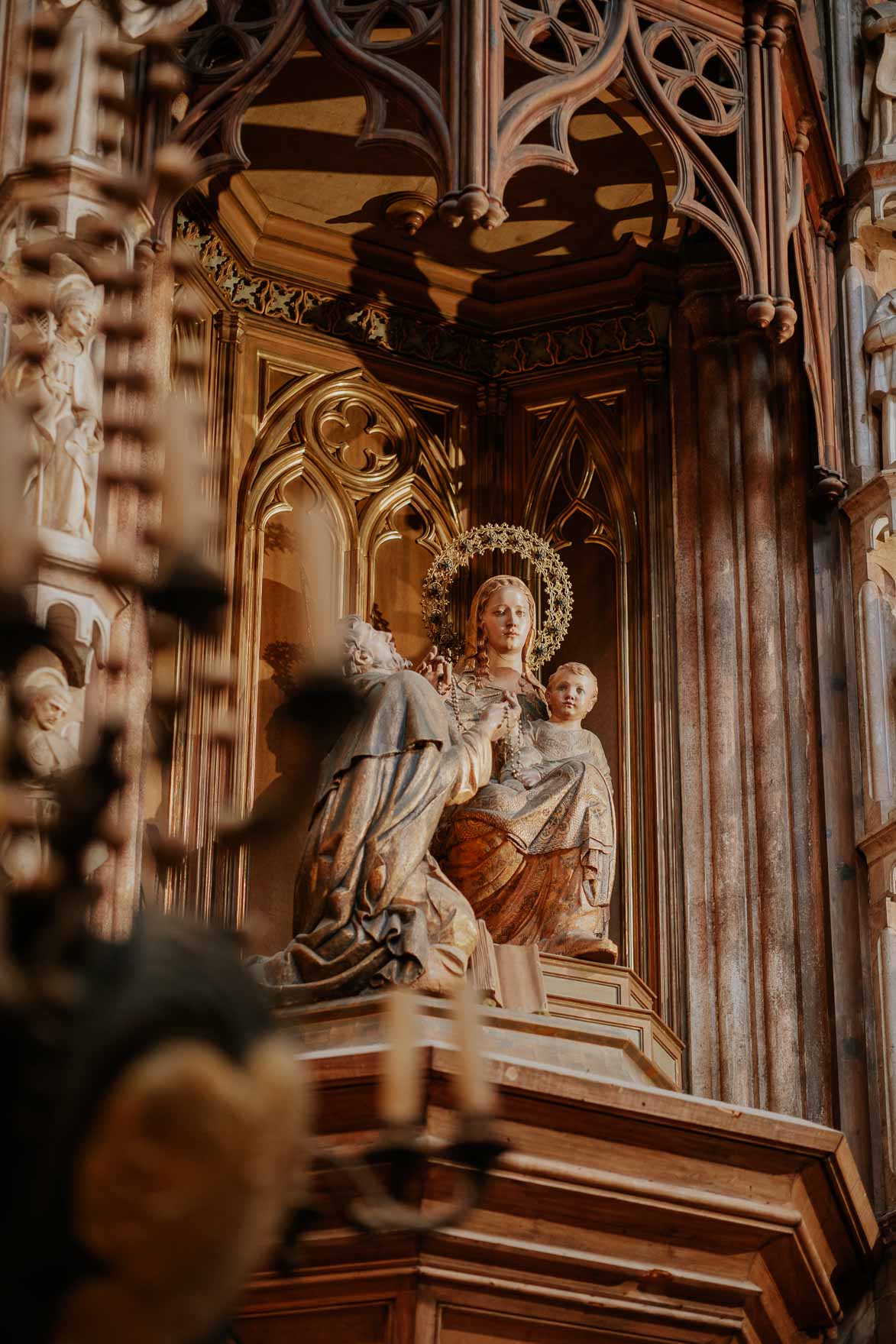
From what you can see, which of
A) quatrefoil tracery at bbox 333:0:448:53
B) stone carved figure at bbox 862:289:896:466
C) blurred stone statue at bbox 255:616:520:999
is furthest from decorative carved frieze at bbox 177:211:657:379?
blurred stone statue at bbox 255:616:520:999

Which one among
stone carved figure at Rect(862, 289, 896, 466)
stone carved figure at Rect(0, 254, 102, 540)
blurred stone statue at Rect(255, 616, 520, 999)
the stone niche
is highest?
stone carved figure at Rect(862, 289, 896, 466)

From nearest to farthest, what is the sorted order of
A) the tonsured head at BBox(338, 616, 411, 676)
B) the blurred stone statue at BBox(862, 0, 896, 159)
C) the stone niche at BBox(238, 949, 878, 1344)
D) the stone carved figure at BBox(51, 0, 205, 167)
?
the stone niche at BBox(238, 949, 878, 1344) < the stone carved figure at BBox(51, 0, 205, 167) < the tonsured head at BBox(338, 616, 411, 676) < the blurred stone statue at BBox(862, 0, 896, 159)

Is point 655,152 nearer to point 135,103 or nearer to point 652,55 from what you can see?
point 652,55

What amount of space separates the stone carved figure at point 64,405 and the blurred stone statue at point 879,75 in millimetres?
3075

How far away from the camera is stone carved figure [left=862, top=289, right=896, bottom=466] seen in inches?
305

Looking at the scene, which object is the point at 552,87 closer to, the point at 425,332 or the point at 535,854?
the point at 425,332

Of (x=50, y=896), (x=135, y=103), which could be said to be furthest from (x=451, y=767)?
(x=50, y=896)

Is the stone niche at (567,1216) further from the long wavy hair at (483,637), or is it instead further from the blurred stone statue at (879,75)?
the blurred stone statue at (879,75)

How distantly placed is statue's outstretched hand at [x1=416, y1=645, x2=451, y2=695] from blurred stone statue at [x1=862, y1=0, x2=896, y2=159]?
94.3 inches

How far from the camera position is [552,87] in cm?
688

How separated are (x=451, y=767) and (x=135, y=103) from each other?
2.01m

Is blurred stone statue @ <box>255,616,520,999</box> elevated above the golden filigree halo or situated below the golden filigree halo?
below

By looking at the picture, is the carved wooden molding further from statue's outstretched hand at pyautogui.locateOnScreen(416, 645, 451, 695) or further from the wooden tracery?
the wooden tracery

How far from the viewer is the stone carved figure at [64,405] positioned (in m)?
6.02
